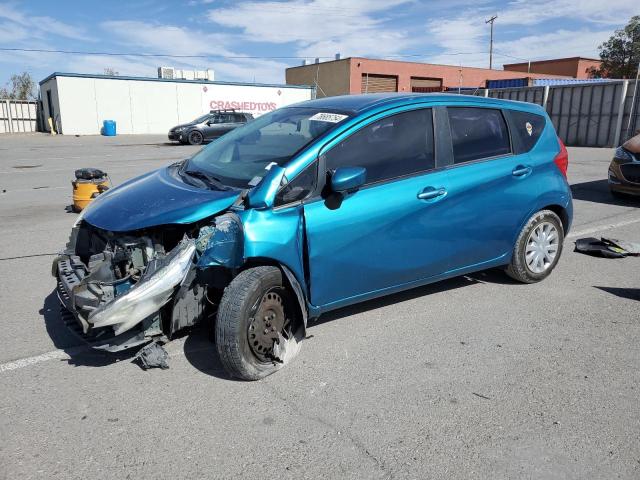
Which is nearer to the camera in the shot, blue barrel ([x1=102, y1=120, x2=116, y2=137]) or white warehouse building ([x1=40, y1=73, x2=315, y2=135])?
blue barrel ([x1=102, y1=120, x2=116, y2=137])

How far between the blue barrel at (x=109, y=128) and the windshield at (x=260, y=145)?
32.4 metres

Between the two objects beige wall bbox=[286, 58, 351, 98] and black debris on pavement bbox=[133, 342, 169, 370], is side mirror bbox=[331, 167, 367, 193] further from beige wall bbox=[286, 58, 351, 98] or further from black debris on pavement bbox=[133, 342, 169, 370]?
beige wall bbox=[286, 58, 351, 98]

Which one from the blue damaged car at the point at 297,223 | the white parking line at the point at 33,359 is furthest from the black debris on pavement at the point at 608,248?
the white parking line at the point at 33,359

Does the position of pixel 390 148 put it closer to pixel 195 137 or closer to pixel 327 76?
pixel 195 137

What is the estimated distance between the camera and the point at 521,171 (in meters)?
4.63

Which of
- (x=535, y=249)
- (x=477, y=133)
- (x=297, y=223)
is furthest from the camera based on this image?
(x=535, y=249)

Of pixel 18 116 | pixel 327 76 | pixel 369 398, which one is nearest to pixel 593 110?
pixel 369 398

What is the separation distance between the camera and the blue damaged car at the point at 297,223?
3.22m

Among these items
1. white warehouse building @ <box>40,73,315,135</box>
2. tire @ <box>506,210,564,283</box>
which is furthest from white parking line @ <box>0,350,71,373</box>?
white warehouse building @ <box>40,73,315,135</box>

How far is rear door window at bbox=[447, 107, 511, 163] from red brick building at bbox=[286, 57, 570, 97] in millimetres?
39432

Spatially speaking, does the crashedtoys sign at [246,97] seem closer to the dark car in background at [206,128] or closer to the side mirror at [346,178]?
the dark car in background at [206,128]

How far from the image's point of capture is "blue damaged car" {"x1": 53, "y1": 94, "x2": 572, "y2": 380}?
3.22m

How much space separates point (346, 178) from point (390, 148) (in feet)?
2.24

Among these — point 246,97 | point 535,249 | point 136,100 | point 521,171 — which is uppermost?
point 246,97
